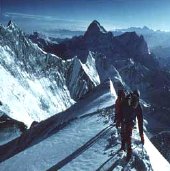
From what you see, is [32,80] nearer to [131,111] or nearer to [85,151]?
[85,151]

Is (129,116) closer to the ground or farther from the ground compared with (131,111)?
closer to the ground

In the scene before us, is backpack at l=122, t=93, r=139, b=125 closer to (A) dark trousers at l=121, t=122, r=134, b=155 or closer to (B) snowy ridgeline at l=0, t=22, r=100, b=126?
(A) dark trousers at l=121, t=122, r=134, b=155

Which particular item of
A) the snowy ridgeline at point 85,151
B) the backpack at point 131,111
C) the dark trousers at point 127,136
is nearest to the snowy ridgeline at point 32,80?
the snowy ridgeline at point 85,151

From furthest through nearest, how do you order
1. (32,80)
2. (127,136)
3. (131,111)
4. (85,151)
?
(32,80)
(85,151)
(131,111)
(127,136)

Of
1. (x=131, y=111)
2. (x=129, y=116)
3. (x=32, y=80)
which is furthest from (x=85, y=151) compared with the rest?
(x=32, y=80)

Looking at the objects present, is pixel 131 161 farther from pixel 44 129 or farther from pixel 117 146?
pixel 44 129

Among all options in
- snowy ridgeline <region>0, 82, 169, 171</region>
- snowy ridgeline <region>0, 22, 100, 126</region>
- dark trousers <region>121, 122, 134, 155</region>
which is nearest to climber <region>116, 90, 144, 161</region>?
dark trousers <region>121, 122, 134, 155</region>
